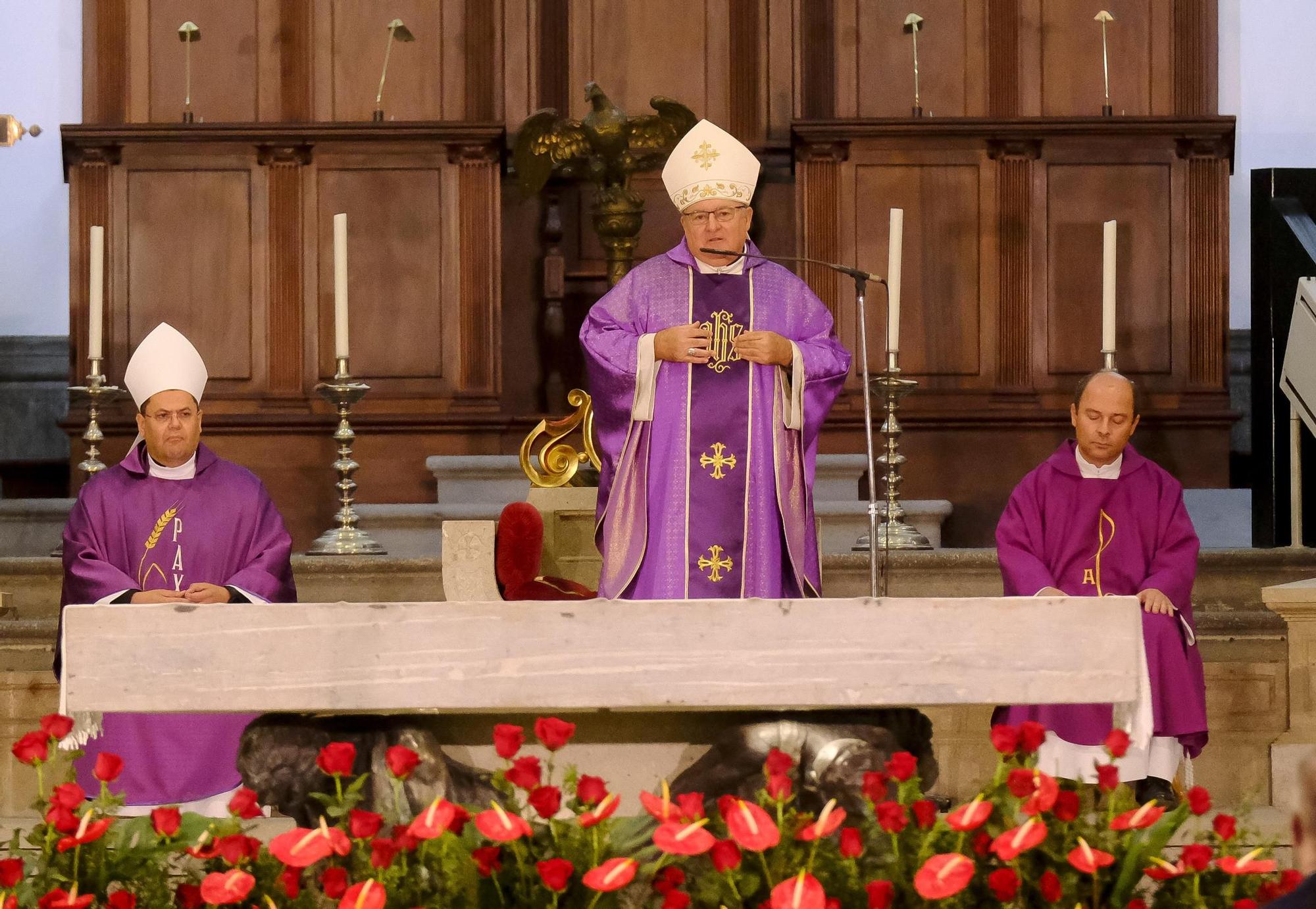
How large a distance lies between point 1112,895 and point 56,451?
6901 mm

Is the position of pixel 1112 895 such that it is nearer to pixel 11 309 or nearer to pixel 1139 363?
pixel 1139 363

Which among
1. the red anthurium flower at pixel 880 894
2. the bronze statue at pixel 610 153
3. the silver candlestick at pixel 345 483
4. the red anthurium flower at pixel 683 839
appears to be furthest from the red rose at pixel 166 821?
the bronze statue at pixel 610 153

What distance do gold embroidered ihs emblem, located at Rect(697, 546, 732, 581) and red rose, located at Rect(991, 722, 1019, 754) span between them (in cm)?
207

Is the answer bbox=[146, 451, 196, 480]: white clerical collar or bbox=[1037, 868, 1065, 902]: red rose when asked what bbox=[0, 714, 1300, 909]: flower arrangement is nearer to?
bbox=[1037, 868, 1065, 902]: red rose

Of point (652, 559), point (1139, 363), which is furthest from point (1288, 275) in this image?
point (652, 559)

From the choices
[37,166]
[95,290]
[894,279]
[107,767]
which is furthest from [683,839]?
[37,166]

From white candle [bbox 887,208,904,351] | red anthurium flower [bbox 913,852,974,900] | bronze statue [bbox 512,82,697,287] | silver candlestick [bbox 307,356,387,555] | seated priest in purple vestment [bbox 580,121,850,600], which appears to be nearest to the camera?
red anthurium flower [bbox 913,852,974,900]

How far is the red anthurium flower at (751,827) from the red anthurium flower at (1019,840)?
11.8 inches

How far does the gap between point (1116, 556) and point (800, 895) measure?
2882mm

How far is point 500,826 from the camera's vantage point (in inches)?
101

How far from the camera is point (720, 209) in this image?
4.86 m

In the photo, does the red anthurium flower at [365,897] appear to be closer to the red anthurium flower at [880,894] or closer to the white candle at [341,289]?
the red anthurium flower at [880,894]

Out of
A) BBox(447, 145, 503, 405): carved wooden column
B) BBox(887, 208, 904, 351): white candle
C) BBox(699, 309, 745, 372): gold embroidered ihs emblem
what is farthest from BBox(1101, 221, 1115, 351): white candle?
BBox(447, 145, 503, 405): carved wooden column

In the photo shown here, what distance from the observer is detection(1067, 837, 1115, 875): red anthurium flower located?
2.54 meters
